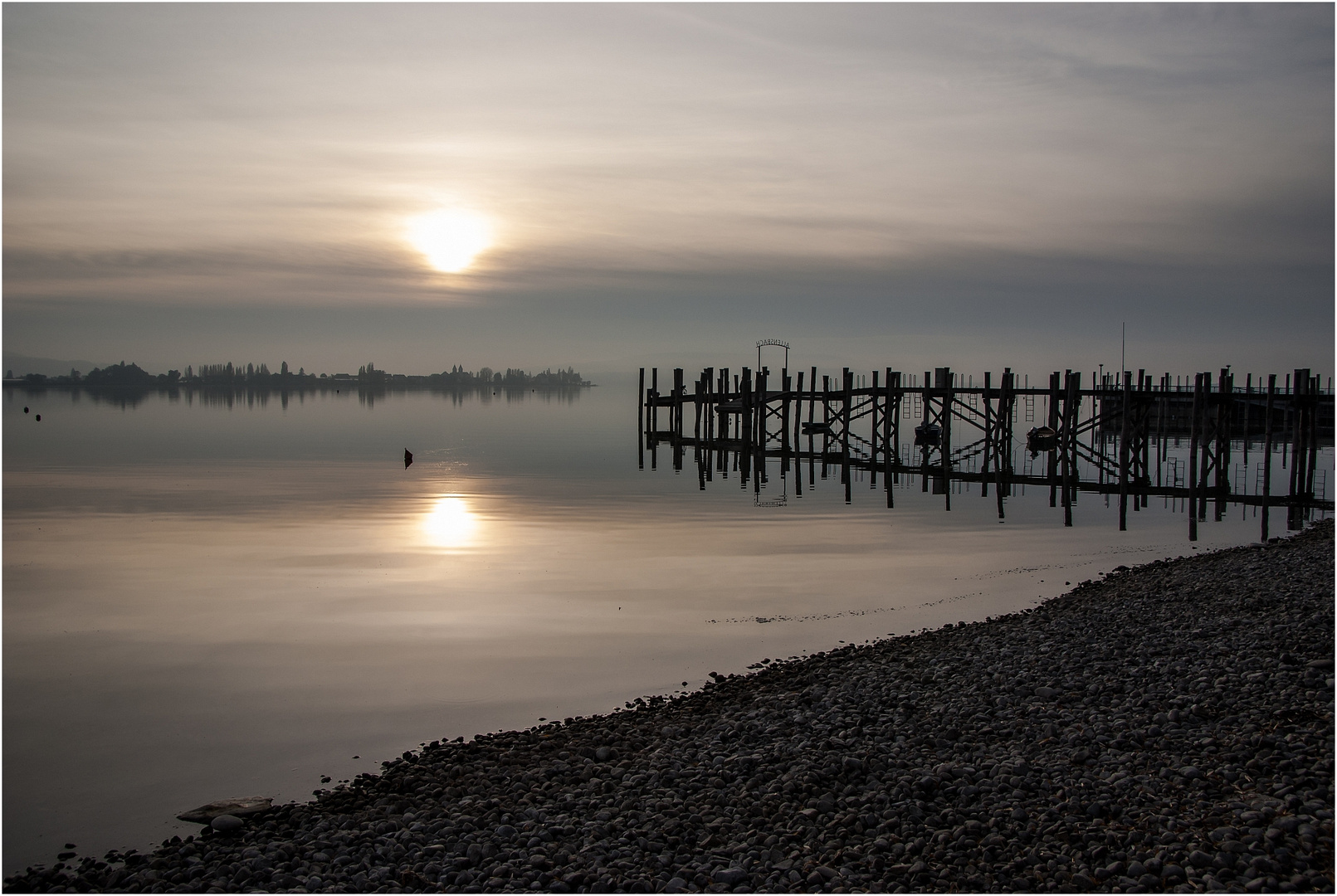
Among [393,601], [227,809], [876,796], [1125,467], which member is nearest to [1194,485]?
[1125,467]

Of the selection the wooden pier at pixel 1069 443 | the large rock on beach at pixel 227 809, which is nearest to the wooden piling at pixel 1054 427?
the wooden pier at pixel 1069 443

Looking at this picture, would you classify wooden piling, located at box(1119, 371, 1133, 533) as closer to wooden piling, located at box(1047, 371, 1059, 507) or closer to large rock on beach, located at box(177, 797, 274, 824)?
wooden piling, located at box(1047, 371, 1059, 507)

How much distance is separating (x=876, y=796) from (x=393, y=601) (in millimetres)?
10703

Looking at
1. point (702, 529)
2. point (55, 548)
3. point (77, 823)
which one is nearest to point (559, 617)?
point (77, 823)

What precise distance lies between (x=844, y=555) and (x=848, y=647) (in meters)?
8.49

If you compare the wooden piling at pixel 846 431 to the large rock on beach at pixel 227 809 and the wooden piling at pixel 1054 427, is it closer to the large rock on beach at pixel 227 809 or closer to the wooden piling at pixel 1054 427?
the wooden piling at pixel 1054 427

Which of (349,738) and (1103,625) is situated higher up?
(1103,625)

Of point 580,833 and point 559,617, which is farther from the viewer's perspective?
point 559,617

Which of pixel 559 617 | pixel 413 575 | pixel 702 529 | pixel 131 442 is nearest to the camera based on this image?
pixel 559 617

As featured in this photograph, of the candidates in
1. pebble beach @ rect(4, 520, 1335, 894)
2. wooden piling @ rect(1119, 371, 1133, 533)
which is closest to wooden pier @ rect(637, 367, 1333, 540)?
wooden piling @ rect(1119, 371, 1133, 533)

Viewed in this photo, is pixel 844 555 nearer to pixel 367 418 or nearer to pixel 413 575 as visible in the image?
pixel 413 575

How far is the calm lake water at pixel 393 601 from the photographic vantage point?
33.1 feet

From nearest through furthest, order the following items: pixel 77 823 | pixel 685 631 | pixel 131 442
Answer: pixel 77 823
pixel 685 631
pixel 131 442

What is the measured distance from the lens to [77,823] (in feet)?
27.9
